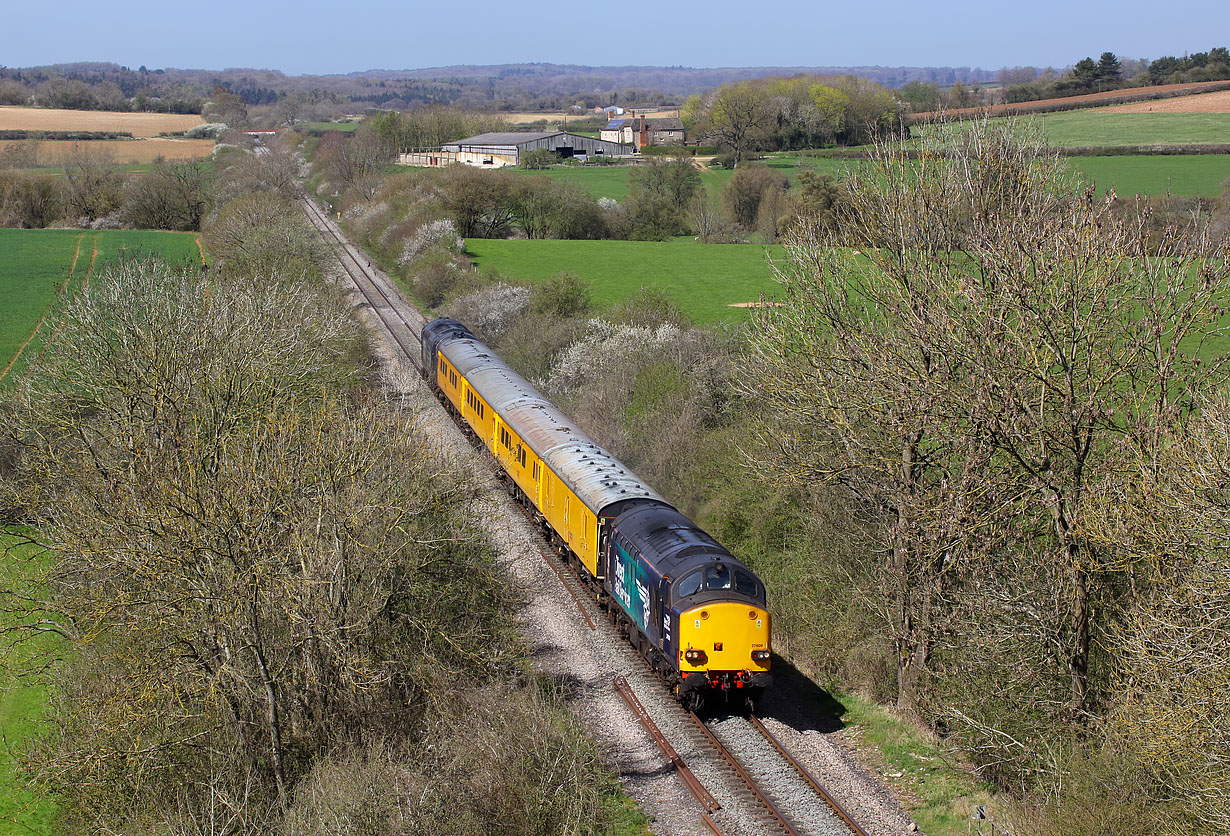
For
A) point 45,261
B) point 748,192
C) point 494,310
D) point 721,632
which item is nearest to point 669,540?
point 721,632

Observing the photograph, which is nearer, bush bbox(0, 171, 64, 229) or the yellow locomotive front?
the yellow locomotive front

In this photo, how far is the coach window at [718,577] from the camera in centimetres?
1700

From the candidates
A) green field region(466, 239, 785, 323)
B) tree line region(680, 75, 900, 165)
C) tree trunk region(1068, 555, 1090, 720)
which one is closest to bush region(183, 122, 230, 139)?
tree line region(680, 75, 900, 165)

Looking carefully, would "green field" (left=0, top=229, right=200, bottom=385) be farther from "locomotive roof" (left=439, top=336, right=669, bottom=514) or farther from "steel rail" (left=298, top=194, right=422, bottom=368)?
"locomotive roof" (left=439, top=336, right=669, bottom=514)

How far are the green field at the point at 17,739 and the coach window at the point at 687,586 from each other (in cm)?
1051

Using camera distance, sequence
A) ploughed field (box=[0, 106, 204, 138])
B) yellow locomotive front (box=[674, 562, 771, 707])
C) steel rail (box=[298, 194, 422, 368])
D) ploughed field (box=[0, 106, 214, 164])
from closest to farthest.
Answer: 1. yellow locomotive front (box=[674, 562, 771, 707])
2. steel rail (box=[298, 194, 422, 368])
3. ploughed field (box=[0, 106, 214, 164])
4. ploughed field (box=[0, 106, 204, 138])

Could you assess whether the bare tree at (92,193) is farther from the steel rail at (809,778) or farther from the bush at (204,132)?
the steel rail at (809,778)

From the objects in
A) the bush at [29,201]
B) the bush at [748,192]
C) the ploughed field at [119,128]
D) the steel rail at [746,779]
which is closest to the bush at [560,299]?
the steel rail at [746,779]

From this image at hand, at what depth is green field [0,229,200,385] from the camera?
4444 centimetres

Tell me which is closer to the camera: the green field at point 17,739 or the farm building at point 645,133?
the green field at point 17,739

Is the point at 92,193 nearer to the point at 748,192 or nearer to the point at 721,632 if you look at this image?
the point at 748,192

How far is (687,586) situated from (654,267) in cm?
4655

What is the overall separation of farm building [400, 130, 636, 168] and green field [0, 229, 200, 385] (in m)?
42.5

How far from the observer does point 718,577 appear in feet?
56.0
